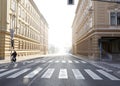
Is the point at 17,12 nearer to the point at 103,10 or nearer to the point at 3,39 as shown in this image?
the point at 3,39

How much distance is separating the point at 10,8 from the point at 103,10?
1616 cm

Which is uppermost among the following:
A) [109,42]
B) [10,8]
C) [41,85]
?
[10,8]

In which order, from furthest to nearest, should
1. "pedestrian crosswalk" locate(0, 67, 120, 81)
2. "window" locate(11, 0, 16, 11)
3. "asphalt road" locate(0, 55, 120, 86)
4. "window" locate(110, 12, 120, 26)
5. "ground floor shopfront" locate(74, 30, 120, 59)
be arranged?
"window" locate(11, 0, 16, 11), "window" locate(110, 12, 120, 26), "ground floor shopfront" locate(74, 30, 120, 59), "pedestrian crosswalk" locate(0, 67, 120, 81), "asphalt road" locate(0, 55, 120, 86)

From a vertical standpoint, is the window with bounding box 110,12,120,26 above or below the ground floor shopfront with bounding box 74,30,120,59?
above

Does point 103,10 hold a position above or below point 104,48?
above

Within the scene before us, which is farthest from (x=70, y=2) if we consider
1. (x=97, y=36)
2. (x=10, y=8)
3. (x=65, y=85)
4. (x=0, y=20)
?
(x=10, y=8)

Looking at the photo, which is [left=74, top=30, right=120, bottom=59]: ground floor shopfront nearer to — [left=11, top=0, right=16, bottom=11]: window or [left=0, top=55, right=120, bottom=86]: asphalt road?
[left=11, top=0, right=16, bottom=11]: window

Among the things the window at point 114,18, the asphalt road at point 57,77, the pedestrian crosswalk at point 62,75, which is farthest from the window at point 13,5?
the pedestrian crosswalk at point 62,75

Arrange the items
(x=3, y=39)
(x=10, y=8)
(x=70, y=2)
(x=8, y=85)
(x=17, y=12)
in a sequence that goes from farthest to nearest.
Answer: (x=17, y=12), (x=10, y=8), (x=3, y=39), (x=70, y=2), (x=8, y=85)

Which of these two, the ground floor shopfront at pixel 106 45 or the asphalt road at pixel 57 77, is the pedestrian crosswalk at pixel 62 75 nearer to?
the asphalt road at pixel 57 77

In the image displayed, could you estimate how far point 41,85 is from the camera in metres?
9.72

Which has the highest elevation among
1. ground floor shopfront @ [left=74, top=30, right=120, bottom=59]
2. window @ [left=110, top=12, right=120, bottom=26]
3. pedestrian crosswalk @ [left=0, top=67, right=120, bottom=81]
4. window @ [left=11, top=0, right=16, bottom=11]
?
window @ [left=11, top=0, right=16, bottom=11]

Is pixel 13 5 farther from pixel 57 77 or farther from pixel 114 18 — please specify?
pixel 57 77

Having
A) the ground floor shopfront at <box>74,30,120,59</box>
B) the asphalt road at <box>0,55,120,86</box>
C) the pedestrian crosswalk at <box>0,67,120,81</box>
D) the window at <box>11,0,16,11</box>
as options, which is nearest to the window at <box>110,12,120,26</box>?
the ground floor shopfront at <box>74,30,120,59</box>
